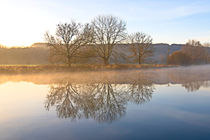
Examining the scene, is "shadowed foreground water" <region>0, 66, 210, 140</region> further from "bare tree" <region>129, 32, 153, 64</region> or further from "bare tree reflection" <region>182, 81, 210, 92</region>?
"bare tree" <region>129, 32, 153, 64</region>

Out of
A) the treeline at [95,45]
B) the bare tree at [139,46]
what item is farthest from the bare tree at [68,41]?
the bare tree at [139,46]

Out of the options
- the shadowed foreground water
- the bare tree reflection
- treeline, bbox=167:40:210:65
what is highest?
treeline, bbox=167:40:210:65

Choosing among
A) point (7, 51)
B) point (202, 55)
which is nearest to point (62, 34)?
point (7, 51)

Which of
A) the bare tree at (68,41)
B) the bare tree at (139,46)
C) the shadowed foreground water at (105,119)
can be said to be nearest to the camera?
the shadowed foreground water at (105,119)

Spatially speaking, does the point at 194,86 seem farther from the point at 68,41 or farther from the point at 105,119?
the point at 68,41

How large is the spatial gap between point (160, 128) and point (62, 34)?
3032 cm

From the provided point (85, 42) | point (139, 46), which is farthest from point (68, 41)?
point (139, 46)

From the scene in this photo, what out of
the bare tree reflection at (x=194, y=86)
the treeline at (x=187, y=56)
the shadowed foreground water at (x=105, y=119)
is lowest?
the shadowed foreground water at (x=105, y=119)

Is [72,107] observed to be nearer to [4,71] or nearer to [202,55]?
[4,71]

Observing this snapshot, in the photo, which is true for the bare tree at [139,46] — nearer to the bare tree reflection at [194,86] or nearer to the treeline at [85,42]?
the treeline at [85,42]

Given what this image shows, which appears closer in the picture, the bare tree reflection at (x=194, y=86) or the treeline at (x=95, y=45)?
the bare tree reflection at (x=194, y=86)

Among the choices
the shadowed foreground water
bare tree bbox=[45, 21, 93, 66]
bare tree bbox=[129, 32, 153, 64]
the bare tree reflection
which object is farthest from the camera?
bare tree bbox=[129, 32, 153, 64]

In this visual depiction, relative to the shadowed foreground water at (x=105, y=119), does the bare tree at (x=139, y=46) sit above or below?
above

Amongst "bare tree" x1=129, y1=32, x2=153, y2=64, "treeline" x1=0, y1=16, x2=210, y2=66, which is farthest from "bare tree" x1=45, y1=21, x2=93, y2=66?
"bare tree" x1=129, y1=32, x2=153, y2=64
